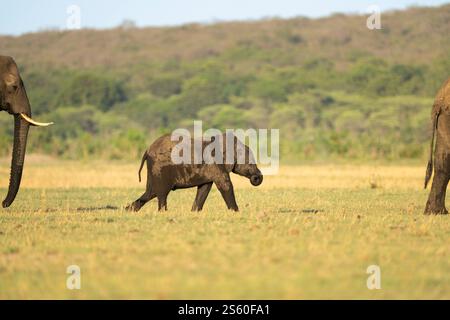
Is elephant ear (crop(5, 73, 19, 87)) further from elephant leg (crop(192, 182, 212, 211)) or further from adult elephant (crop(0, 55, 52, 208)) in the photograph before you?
elephant leg (crop(192, 182, 212, 211))

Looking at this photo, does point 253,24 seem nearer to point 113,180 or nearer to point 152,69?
point 152,69

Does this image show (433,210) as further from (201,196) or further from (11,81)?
(11,81)

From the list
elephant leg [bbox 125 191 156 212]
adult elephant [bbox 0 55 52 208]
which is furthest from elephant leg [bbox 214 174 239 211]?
adult elephant [bbox 0 55 52 208]

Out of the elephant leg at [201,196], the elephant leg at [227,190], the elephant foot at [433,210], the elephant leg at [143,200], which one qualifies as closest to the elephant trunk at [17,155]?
the elephant leg at [143,200]

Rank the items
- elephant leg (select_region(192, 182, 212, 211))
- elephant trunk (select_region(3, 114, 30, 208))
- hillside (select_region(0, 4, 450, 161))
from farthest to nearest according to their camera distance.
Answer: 1. hillside (select_region(0, 4, 450, 161))
2. elephant leg (select_region(192, 182, 212, 211))
3. elephant trunk (select_region(3, 114, 30, 208))

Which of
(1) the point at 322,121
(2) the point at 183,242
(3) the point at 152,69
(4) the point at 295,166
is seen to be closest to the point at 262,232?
(2) the point at 183,242

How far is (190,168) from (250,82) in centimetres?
6784

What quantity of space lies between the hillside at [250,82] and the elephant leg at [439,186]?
24.5m

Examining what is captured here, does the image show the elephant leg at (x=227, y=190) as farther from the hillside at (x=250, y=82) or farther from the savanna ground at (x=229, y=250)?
the hillside at (x=250, y=82)

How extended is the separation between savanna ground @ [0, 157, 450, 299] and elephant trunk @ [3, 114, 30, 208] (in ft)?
1.47

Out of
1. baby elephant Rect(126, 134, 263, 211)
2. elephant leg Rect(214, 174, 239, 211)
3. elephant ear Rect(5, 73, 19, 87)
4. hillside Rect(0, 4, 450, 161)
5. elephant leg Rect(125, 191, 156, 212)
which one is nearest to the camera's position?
elephant ear Rect(5, 73, 19, 87)

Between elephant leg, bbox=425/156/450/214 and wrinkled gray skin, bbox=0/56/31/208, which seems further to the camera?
wrinkled gray skin, bbox=0/56/31/208

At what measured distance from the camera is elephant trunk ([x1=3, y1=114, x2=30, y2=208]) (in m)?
15.2

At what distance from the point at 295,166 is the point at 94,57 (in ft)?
241
